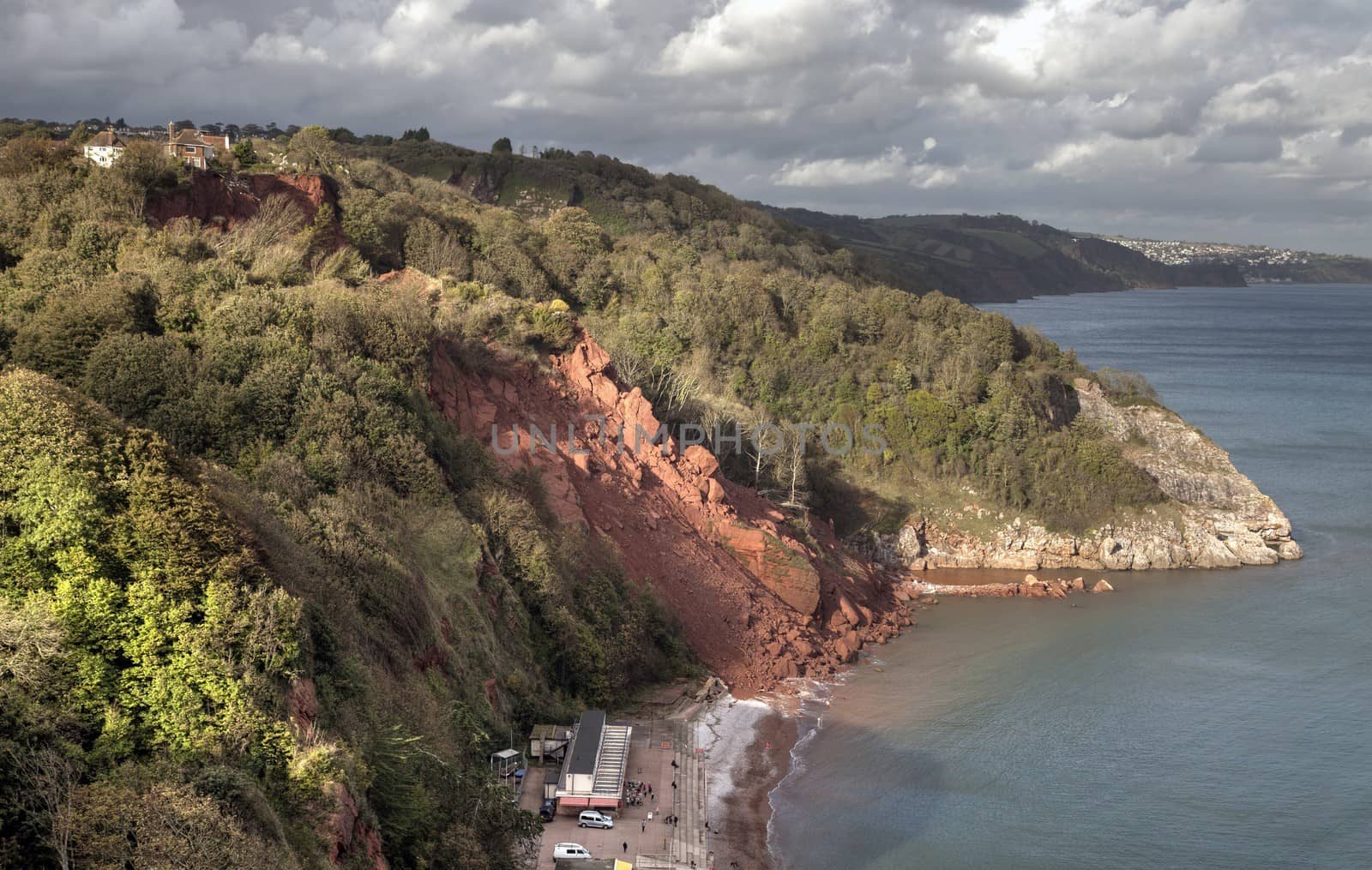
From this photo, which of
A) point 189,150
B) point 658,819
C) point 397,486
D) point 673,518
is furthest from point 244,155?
point 658,819

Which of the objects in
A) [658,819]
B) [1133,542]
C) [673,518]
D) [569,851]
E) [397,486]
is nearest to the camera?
[569,851]

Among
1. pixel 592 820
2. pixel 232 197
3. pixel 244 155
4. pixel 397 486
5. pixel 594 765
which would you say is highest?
pixel 244 155

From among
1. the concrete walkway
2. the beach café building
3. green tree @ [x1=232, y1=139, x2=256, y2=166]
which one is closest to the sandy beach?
the concrete walkway

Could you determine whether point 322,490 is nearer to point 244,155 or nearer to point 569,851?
point 569,851

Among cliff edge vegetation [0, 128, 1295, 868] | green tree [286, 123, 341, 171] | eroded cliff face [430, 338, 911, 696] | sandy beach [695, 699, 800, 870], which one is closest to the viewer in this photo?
cliff edge vegetation [0, 128, 1295, 868]

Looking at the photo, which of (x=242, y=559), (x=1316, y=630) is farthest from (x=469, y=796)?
(x=1316, y=630)

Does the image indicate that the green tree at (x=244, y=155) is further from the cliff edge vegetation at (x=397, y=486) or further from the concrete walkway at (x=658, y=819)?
the concrete walkway at (x=658, y=819)

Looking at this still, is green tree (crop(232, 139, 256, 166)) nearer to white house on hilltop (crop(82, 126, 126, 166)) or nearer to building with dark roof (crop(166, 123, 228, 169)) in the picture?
building with dark roof (crop(166, 123, 228, 169))
